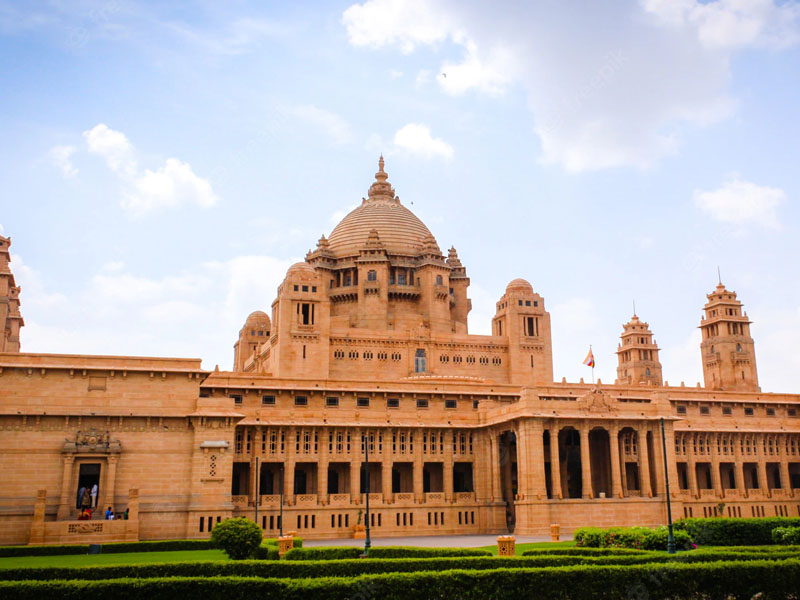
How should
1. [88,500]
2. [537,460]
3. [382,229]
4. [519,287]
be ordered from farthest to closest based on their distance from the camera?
1. [382,229]
2. [519,287]
3. [537,460]
4. [88,500]

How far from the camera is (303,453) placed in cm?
5562

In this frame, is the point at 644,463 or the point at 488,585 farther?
the point at 644,463

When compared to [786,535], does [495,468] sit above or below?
above

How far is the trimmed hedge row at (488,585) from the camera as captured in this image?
869 inches

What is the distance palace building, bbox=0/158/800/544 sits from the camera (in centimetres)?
4538

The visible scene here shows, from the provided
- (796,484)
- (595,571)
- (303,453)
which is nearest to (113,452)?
(303,453)

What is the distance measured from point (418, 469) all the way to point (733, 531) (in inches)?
916

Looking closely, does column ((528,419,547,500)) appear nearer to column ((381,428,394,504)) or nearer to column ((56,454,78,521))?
column ((381,428,394,504))

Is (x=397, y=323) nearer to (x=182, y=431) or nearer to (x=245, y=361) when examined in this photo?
(x=245, y=361)

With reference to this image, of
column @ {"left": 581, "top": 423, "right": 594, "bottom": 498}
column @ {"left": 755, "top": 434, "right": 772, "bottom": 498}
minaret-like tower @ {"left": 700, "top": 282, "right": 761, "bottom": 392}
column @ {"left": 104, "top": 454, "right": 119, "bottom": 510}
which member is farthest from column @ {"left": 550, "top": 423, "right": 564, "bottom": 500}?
minaret-like tower @ {"left": 700, "top": 282, "right": 761, "bottom": 392}

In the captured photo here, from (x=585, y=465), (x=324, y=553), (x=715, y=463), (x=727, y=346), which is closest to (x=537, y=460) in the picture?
(x=585, y=465)

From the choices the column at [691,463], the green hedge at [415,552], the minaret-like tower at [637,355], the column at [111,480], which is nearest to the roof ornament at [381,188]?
the minaret-like tower at [637,355]

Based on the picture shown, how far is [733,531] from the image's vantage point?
132 ft

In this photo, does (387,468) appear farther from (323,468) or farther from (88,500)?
(88,500)
